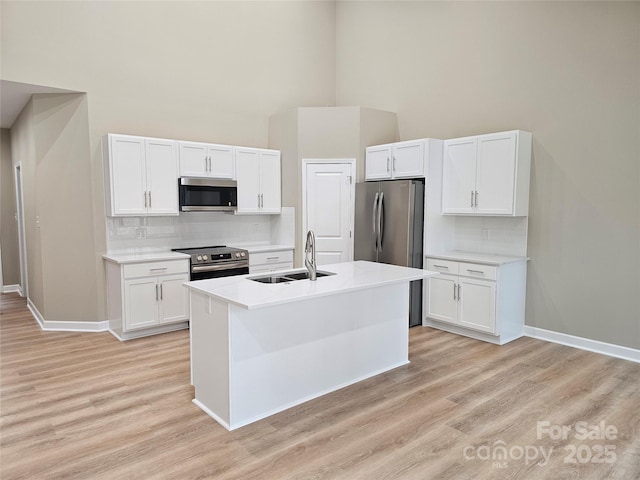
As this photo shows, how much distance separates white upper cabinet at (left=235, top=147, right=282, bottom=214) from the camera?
568 centimetres

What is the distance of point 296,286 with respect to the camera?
308 centimetres

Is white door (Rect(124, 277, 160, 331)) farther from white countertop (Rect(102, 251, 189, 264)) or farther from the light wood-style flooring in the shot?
the light wood-style flooring

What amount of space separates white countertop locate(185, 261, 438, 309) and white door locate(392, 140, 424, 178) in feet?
5.96

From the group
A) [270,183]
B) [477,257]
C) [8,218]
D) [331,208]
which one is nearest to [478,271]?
[477,257]

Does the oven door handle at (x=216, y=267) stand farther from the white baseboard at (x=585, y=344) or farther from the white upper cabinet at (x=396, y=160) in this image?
the white baseboard at (x=585, y=344)

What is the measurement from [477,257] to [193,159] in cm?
347

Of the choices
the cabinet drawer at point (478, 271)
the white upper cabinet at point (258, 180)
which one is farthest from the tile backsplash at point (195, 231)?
the cabinet drawer at point (478, 271)

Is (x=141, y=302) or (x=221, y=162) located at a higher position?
(x=221, y=162)

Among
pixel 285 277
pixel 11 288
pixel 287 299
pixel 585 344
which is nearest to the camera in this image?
pixel 287 299

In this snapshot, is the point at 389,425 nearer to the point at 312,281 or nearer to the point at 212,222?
the point at 312,281

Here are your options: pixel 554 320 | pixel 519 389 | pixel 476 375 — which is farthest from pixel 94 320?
pixel 554 320

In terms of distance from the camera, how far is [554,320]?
467 cm

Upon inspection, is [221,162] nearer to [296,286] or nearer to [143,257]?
[143,257]

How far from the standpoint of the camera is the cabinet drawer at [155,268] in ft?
15.2
